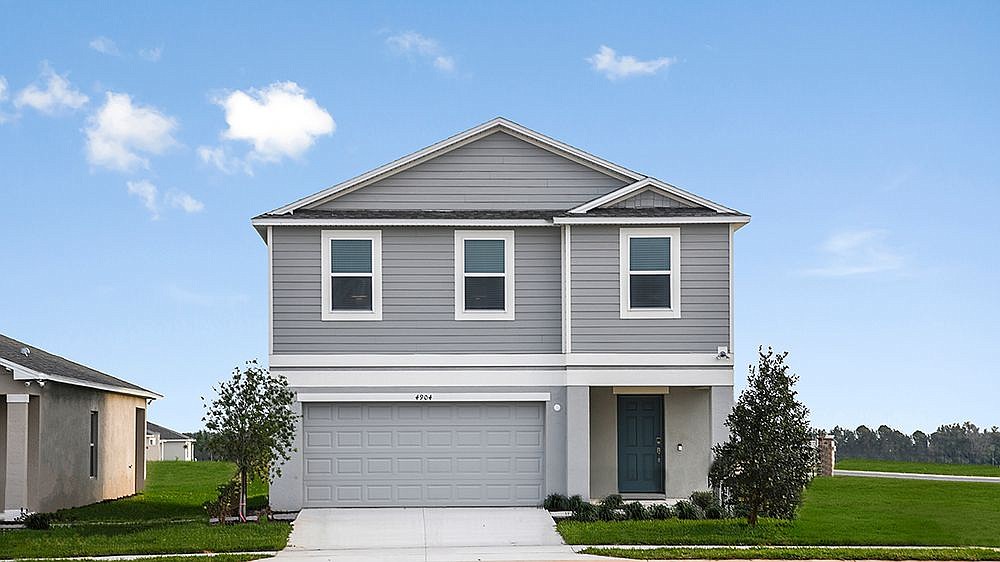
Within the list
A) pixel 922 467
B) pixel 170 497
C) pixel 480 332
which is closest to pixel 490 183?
pixel 480 332

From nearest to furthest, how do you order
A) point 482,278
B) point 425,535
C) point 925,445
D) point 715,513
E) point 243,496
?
point 425,535, point 243,496, point 715,513, point 482,278, point 925,445

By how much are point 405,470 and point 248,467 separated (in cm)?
338

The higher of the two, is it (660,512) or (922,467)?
(660,512)

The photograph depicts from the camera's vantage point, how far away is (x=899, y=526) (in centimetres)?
2089

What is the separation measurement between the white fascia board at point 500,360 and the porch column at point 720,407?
490 mm

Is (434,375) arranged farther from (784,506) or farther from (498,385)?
(784,506)

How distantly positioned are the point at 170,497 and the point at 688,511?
45.3ft

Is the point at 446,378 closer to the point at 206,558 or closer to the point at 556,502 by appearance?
the point at 556,502

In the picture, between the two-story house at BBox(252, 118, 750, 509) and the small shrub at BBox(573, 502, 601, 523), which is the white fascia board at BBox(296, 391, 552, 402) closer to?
the two-story house at BBox(252, 118, 750, 509)

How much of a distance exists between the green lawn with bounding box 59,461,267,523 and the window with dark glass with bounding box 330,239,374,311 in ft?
15.4

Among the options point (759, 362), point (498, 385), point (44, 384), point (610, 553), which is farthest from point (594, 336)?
point (44, 384)

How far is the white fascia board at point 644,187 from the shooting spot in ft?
75.0

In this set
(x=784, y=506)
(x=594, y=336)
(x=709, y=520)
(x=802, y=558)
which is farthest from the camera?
(x=594, y=336)

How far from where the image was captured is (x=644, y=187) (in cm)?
2322
